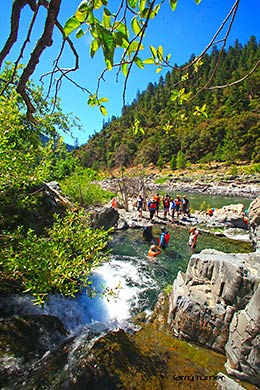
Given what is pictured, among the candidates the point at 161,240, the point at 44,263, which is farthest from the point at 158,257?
the point at 44,263

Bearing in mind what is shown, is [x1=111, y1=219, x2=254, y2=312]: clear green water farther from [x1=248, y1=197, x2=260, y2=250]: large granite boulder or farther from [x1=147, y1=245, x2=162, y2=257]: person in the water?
[x1=248, y1=197, x2=260, y2=250]: large granite boulder

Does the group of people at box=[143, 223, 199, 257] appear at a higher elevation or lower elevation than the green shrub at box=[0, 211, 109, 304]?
lower

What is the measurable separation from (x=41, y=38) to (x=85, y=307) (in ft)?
24.2

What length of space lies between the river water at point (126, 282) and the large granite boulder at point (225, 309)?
169cm

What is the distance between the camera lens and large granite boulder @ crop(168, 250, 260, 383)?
4.32m

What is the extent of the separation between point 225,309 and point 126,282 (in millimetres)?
4512

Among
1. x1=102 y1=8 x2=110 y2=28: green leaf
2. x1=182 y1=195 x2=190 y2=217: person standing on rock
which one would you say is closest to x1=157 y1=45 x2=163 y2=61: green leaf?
x1=102 y1=8 x2=110 y2=28: green leaf

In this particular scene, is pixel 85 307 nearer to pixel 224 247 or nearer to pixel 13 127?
pixel 13 127

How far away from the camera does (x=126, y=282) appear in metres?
8.86

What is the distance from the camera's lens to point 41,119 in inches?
190

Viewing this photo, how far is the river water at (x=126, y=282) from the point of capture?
638 cm

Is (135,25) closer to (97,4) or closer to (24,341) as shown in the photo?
(97,4)

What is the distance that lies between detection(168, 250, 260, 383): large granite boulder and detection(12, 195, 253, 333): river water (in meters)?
1.69

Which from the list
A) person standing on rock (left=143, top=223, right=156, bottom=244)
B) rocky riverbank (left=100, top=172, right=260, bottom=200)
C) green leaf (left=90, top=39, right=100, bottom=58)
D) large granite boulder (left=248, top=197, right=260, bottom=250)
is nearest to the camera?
green leaf (left=90, top=39, right=100, bottom=58)
